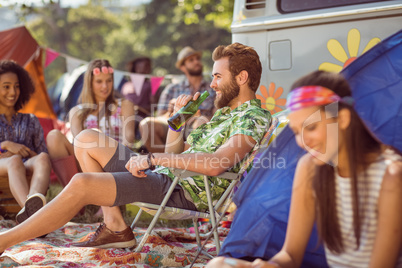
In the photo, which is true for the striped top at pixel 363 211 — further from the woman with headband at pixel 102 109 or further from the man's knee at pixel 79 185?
the woman with headband at pixel 102 109

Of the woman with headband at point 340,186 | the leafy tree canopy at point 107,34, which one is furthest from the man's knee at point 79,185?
the leafy tree canopy at point 107,34

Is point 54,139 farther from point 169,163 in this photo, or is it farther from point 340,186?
point 340,186

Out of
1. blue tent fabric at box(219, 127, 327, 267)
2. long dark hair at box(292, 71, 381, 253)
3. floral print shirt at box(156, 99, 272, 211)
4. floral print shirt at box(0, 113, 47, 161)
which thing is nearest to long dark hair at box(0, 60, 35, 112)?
floral print shirt at box(0, 113, 47, 161)

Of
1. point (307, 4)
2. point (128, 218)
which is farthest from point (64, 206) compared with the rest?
Answer: point (307, 4)

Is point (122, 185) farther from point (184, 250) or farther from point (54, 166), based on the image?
point (54, 166)

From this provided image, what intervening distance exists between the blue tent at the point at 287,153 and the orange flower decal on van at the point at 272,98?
Result: 1915 millimetres

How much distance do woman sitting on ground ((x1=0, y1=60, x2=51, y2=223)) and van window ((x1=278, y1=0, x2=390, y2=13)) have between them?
7.72 ft

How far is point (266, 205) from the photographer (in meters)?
2.29

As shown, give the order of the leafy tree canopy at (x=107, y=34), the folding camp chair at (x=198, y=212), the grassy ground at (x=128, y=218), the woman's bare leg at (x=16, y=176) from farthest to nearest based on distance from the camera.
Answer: the leafy tree canopy at (x=107, y=34) → the grassy ground at (x=128, y=218) → the woman's bare leg at (x=16, y=176) → the folding camp chair at (x=198, y=212)

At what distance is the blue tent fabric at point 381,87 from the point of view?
229 centimetres

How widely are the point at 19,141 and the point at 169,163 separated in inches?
84.4

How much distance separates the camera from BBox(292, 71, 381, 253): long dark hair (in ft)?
5.85

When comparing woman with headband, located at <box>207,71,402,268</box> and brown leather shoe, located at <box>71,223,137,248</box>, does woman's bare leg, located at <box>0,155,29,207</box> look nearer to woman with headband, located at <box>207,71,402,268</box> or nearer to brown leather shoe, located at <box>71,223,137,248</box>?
brown leather shoe, located at <box>71,223,137,248</box>

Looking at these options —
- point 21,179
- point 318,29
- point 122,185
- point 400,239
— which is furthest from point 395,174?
point 21,179
